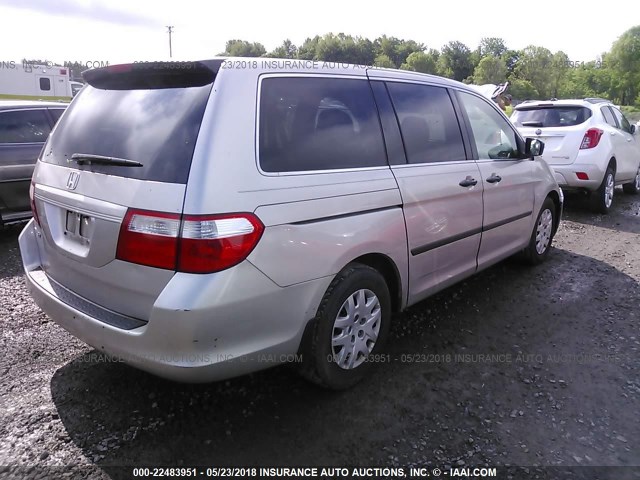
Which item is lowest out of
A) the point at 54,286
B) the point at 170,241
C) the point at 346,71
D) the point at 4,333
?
the point at 4,333

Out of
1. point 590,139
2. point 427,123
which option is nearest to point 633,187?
point 590,139

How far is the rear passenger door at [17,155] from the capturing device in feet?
18.3

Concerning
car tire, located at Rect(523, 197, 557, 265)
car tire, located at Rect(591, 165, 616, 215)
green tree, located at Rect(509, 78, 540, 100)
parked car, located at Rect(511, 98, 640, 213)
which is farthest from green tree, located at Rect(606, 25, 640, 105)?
car tire, located at Rect(523, 197, 557, 265)

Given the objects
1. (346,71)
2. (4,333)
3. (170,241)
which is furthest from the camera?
(4,333)

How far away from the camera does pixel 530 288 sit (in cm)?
453

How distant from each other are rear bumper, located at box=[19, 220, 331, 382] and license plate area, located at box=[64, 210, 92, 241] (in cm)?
37

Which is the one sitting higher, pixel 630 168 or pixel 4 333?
pixel 630 168

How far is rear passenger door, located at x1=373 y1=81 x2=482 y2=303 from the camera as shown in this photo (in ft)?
10.2

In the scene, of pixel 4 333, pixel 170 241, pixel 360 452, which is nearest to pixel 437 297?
pixel 360 452

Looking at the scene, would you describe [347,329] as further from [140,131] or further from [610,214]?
[610,214]

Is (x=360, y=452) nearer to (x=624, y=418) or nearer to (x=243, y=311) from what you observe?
(x=243, y=311)

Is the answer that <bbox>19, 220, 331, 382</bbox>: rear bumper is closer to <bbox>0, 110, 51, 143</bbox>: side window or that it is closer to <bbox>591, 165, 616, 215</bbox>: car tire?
<bbox>0, 110, 51, 143</bbox>: side window

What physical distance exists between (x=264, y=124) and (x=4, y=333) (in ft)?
8.74

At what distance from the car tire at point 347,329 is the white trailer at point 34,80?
22388 mm
